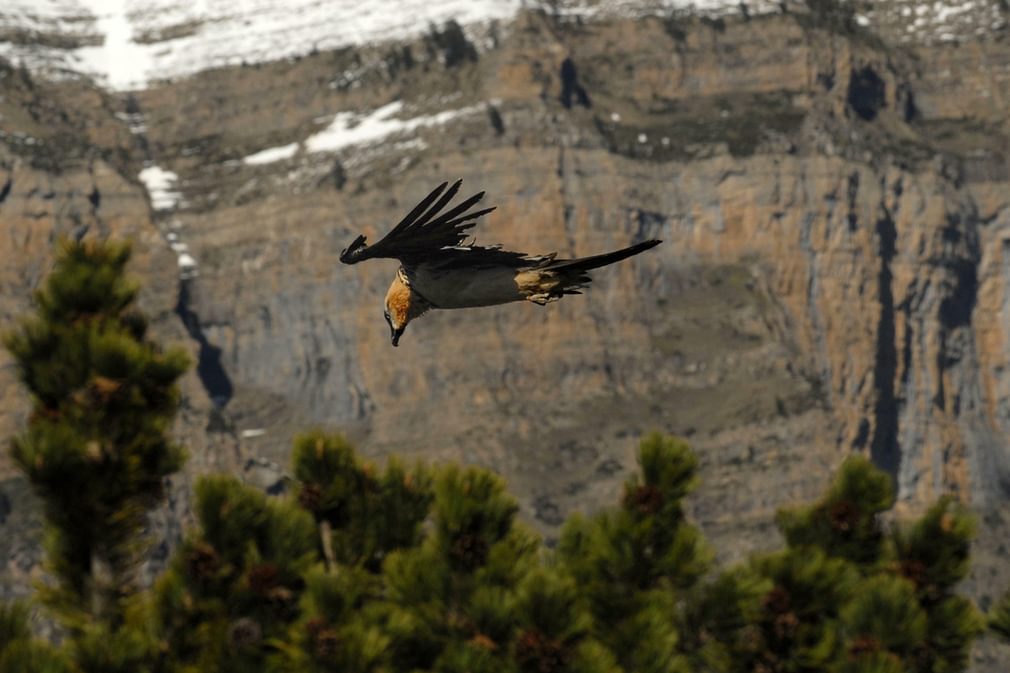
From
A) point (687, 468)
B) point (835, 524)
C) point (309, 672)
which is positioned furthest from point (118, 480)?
point (835, 524)

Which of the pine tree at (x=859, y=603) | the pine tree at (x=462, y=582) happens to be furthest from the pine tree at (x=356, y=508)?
the pine tree at (x=859, y=603)

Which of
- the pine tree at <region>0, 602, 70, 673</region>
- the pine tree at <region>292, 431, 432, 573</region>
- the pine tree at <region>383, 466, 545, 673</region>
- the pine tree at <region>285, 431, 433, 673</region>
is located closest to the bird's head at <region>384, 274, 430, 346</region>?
the pine tree at <region>0, 602, 70, 673</region>

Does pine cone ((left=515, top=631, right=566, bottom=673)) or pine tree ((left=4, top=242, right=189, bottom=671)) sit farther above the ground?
pine tree ((left=4, top=242, right=189, bottom=671))

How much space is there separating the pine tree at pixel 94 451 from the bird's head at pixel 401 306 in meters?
19.4

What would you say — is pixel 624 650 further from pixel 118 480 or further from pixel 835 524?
pixel 118 480

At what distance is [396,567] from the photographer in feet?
191

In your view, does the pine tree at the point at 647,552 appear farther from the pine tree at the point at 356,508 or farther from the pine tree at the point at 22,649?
the pine tree at the point at 22,649

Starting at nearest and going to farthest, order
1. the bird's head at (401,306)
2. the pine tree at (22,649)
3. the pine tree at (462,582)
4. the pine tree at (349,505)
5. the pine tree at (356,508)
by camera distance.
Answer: the bird's head at (401,306) → the pine tree at (22,649) → the pine tree at (462,582) → the pine tree at (356,508) → the pine tree at (349,505)

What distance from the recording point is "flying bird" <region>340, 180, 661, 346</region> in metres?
31.7

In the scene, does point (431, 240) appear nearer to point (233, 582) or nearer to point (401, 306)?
point (401, 306)

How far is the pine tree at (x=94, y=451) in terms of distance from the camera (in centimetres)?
5106

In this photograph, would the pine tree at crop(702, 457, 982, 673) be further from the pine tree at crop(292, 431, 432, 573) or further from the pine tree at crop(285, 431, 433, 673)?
the pine tree at crop(292, 431, 432, 573)

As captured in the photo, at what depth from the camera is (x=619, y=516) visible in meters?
61.3

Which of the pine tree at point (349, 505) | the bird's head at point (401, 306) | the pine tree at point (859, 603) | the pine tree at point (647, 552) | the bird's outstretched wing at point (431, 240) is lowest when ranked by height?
the pine tree at point (859, 603)
